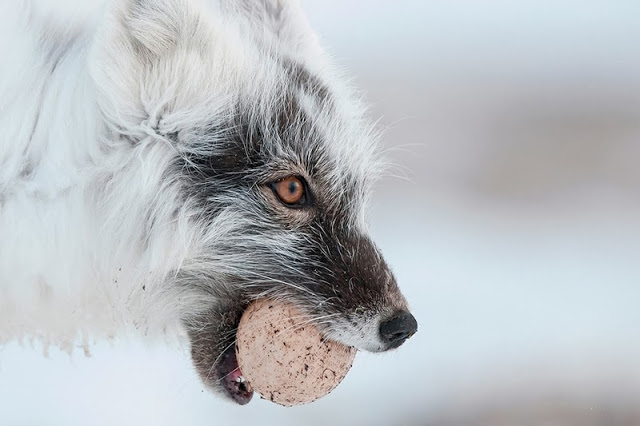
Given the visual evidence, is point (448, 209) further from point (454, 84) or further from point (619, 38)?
point (619, 38)

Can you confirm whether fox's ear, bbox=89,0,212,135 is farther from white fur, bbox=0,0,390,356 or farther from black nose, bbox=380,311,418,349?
black nose, bbox=380,311,418,349

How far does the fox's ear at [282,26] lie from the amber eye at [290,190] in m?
0.31

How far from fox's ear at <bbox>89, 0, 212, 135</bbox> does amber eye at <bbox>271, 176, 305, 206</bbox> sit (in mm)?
211

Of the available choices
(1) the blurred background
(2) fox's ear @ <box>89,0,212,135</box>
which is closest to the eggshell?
(2) fox's ear @ <box>89,0,212,135</box>

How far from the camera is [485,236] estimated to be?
2902mm

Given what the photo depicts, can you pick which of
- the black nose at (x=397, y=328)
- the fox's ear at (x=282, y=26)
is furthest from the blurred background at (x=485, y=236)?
the black nose at (x=397, y=328)

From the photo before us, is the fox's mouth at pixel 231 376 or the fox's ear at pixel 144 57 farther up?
the fox's ear at pixel 144 57

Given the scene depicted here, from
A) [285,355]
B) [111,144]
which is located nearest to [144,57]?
[111,144]

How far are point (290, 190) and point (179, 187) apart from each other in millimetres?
189

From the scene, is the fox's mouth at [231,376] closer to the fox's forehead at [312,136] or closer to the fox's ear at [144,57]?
the fox's forehead at [312,136]

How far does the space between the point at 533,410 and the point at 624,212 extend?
1.17m

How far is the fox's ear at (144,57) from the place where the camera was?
123cm

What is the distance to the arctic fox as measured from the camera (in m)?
1.26

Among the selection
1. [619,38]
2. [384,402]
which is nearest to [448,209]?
[384,402]
